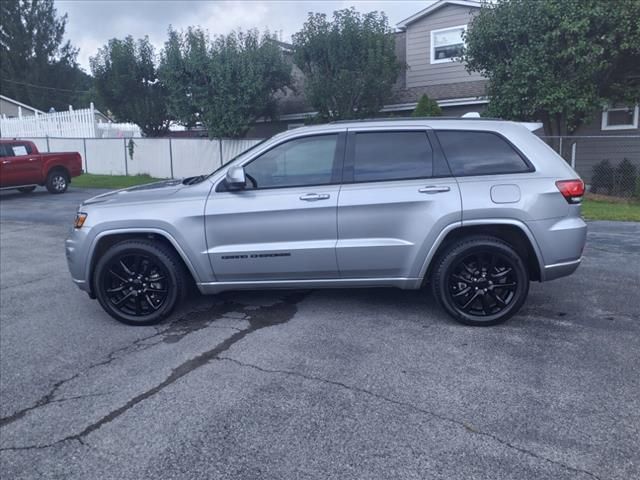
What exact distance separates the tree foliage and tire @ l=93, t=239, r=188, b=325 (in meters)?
14.6

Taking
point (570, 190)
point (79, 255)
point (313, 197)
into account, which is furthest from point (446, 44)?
point (79, 255)

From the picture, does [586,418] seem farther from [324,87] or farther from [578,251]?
[324,87]

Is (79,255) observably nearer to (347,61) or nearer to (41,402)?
(41,402)

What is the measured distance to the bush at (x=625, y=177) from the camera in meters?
14.6

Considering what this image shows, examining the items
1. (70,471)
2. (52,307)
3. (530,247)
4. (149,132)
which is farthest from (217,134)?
(70,471)

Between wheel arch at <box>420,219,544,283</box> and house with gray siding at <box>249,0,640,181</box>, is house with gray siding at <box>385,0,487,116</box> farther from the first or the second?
wheel arch at <box>420,219,544,283</box>

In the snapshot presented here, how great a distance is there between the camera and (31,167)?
17094 millimetres

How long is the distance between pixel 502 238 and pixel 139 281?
3392 mm

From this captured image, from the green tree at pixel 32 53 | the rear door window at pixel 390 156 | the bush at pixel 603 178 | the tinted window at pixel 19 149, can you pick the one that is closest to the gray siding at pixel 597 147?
the bush at pixel 603 178

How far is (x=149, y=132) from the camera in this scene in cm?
2455

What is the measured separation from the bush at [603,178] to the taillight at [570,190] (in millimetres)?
11498

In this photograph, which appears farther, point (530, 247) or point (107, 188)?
point (107, 188)

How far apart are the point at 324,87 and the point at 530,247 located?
13708mm

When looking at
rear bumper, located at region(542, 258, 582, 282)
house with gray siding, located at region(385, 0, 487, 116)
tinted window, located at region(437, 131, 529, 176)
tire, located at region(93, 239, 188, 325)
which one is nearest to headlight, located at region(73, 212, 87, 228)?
tire, located at region(93, 239, 188, 325)
